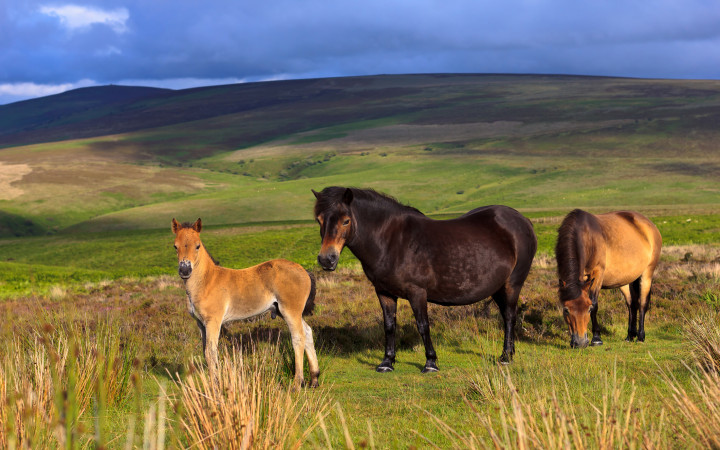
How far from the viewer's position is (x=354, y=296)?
59.5 feet

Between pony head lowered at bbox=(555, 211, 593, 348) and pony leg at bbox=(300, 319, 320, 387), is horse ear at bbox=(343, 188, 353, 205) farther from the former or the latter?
pony head lowered at bbox=(555, 211, 593, 348)

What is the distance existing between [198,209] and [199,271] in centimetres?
Result: 8620

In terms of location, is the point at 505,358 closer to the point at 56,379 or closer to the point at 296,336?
the point at 296,336

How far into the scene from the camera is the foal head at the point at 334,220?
28.3 ft

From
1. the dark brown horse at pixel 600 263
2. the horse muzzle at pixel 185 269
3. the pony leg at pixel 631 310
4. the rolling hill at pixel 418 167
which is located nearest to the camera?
the horse muzzle at pixel 185 269

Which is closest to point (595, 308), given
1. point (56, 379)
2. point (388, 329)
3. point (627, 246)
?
point (627, 246)

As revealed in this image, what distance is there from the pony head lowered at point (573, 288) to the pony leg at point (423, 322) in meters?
2.41

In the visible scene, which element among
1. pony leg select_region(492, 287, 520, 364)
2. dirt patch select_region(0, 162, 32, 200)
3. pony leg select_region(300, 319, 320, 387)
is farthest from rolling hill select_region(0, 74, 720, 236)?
pony leg select_region(300, 319, 320, 387)

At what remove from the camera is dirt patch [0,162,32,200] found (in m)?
109

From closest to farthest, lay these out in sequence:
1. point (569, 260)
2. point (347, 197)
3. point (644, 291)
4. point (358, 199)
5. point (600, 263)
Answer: point (347, 197)
point (358, 199)
point (569, 260)
point (600, 263)
point (644, 291)

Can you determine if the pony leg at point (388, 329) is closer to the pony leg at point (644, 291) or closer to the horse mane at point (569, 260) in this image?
the horse mane at point (569, 260)

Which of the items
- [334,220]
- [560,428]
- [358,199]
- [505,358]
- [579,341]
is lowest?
[505,358]

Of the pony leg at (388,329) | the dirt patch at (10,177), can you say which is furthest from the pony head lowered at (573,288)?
the dirt patch at (10,177)

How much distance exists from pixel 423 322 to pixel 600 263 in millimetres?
3639
